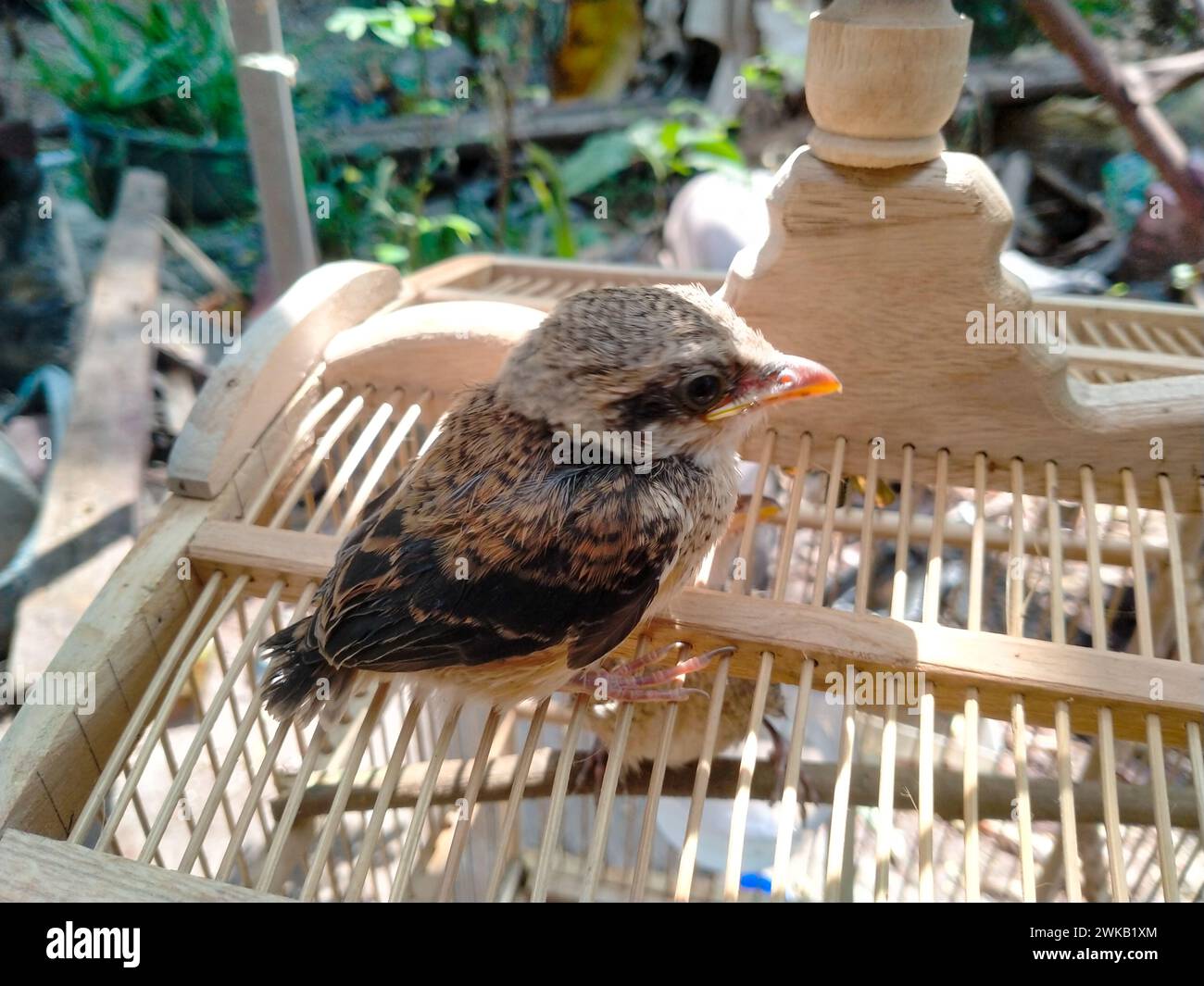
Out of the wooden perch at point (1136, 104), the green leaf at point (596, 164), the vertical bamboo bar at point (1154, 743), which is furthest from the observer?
the green leaf at point (596, 164)

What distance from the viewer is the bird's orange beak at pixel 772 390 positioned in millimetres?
1172

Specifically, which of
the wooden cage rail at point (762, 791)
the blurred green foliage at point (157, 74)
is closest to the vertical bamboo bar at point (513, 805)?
the wooden cage rail at point (762, 791)

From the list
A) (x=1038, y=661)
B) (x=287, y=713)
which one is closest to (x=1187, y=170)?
(x=1038, y=661)

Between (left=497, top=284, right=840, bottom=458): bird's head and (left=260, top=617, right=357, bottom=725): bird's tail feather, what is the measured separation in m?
0.40

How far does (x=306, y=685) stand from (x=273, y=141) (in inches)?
66.1

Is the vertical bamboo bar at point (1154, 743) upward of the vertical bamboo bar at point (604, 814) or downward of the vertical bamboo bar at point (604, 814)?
upward

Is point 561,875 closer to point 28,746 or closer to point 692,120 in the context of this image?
point 28,746

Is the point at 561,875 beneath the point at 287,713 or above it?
beneath

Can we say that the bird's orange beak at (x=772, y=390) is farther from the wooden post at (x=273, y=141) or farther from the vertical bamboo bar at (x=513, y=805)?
the wooden post at (x=273, y=141)

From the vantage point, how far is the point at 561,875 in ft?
→ 6.91

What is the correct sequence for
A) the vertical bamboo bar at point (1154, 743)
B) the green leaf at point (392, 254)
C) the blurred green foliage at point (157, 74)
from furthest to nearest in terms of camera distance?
the blurred green foliage at point (157, 74)
the green leaf at point (392, 254)
the vertical bamboo bar at point (1154, 743)

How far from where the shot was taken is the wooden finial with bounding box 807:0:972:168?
3.62 feet

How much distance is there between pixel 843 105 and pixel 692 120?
14.1ft

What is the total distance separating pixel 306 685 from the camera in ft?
3.64
